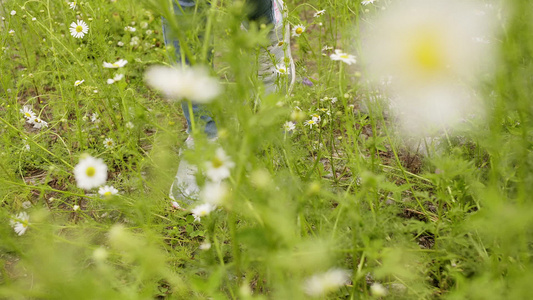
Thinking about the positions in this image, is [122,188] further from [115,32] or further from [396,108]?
[115,32]

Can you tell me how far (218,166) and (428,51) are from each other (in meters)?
0.50

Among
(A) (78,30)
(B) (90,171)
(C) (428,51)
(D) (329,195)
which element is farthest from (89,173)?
(A) (78,30)

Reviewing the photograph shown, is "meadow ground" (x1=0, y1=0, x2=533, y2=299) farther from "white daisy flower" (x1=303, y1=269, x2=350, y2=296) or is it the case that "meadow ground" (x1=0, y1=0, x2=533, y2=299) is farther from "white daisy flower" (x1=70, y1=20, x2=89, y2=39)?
"white daisy flower" (x1=70, y1=20, x2=89, y2=39)

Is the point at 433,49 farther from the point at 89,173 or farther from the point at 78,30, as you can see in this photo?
the point at 78,30

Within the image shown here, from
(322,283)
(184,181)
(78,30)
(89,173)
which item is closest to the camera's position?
(322,283)

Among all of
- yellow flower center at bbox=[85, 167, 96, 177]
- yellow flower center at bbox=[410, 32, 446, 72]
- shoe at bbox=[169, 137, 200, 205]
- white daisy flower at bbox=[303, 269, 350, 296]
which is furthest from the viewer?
shoe at bbox=[169, 137, 200, 205]

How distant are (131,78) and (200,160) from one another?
5.31 ft

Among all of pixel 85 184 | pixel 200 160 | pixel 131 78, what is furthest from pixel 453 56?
pixel 131 78

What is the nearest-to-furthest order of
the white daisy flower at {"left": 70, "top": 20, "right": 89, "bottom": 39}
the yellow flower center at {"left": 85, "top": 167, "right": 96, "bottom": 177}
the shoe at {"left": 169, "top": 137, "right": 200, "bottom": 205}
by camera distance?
the yellow flower center at {"left": 85, "top": 167, "right": 96, "bottom": 177} < the shoe at {"left": 169, "top": 137, "right": 200, "bottom": 205} < the white daisy flower at {"left": 70, "top": 20, "right": 89, "bottom": 39}

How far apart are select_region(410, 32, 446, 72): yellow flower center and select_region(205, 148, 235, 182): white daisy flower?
46 centimetres

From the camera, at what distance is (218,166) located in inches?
27.4

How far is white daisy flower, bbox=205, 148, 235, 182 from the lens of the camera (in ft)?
2.26

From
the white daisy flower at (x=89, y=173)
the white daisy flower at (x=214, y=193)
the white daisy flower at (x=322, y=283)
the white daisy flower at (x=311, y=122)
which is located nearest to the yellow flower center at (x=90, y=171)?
the white daisy flower at (x=89, y=173)

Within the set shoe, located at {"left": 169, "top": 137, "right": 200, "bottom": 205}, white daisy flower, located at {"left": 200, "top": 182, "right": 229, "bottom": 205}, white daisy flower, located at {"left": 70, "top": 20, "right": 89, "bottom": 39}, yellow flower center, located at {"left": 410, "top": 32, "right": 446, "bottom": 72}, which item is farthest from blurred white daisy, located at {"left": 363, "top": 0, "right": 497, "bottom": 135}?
white daisy flower, located at {"left": 70, "top": 20, "right": 89, "bottom": 39}
